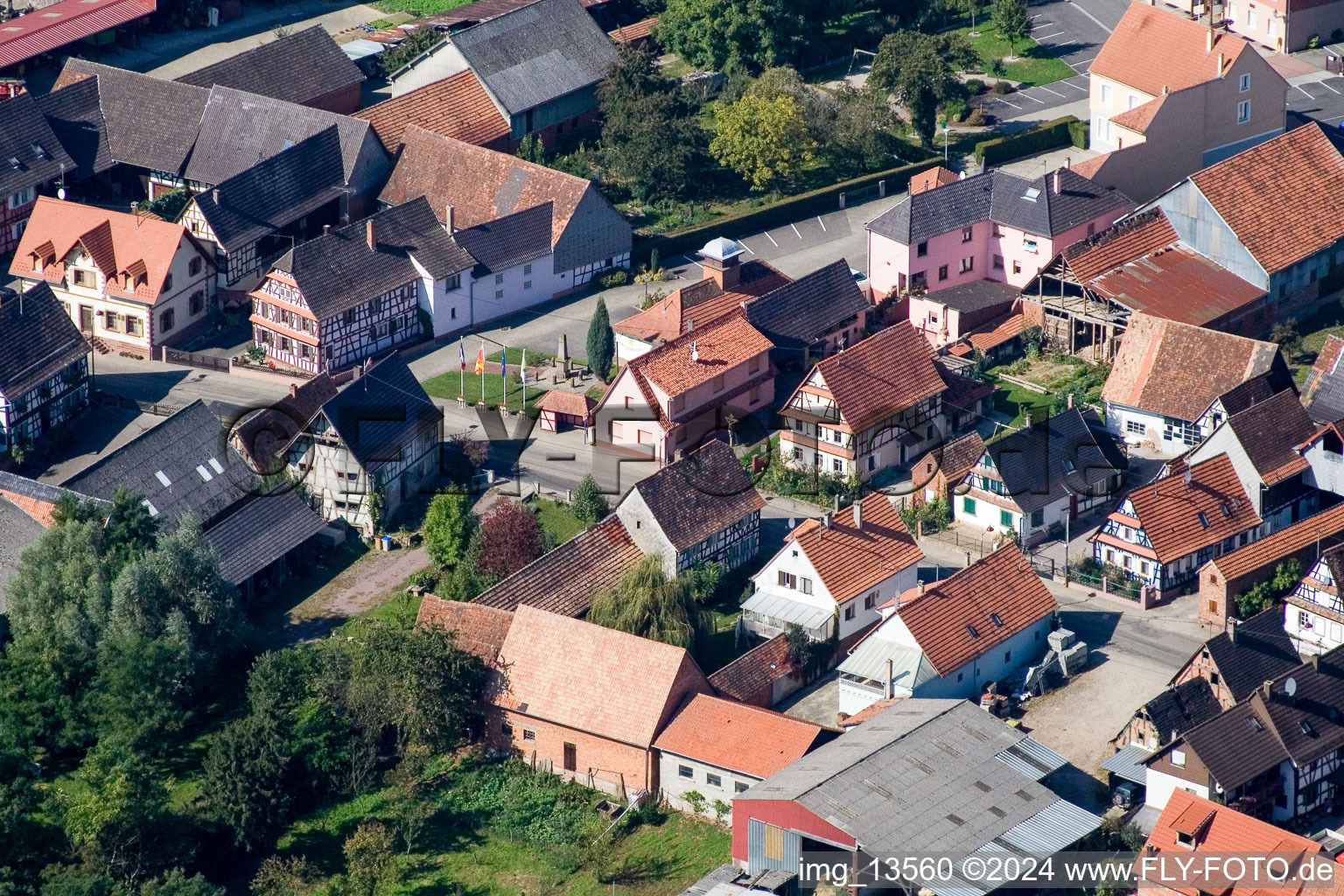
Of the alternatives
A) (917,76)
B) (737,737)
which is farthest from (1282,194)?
(737,737)

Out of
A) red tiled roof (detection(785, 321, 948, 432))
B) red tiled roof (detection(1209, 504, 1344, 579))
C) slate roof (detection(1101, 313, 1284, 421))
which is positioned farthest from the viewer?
slate roof (detection(1101, 313, 1284, 421))

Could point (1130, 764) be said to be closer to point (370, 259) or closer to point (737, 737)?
point (737, 737)

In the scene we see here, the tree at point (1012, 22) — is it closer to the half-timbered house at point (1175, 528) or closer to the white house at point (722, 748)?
the half-timbered house at point (1175, 528)

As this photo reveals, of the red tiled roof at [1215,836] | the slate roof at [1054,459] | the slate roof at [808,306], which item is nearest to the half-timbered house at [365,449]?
the slate roof at [808,306]

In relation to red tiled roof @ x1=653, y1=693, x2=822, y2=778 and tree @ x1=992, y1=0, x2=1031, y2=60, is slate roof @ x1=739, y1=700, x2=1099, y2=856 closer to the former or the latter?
red tiled roof @ x1=653, y1=693, x2=822, y2=778

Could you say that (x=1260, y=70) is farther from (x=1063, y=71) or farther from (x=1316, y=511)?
(x=1316, y=511)

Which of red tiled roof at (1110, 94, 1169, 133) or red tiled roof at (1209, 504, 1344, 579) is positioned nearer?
red tiled roof at (1209, 504, 1344, 579)

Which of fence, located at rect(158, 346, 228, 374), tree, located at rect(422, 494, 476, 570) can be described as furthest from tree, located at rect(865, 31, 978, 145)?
tree, located at rect(422, 494, 476, 570)
